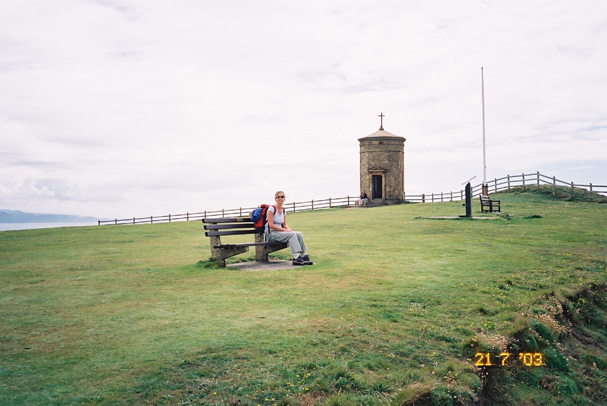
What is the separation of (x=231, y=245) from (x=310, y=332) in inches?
212

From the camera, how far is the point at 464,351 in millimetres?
5414

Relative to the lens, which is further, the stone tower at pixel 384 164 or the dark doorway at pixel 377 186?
the dark doorway at pixel 377 186

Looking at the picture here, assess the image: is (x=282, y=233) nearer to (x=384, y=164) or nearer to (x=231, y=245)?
(x=231, y=245)

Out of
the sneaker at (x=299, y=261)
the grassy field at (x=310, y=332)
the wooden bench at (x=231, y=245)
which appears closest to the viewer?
the grassy field at (x=310, y=332)

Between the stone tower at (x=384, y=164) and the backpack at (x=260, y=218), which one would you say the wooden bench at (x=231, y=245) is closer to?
the backpack at (x=260, y=218)

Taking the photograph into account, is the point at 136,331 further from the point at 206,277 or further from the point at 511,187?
the point at 511,187

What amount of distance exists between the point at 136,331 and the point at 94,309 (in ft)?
4.87

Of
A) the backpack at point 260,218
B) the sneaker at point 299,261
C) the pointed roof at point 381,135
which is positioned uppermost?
the pointed roof at point 381,135

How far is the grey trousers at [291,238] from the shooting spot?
1048 cm

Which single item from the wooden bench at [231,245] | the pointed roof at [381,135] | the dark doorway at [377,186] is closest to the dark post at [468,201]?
the wooden bench at [231,245]

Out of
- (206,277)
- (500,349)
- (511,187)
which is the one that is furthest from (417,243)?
(511,187)

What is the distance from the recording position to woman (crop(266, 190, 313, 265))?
10438 mm

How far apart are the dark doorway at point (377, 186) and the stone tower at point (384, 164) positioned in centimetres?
27

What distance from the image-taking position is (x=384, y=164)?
45531 millimetres
